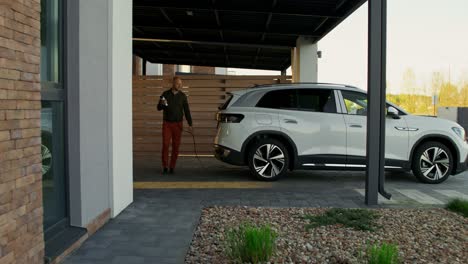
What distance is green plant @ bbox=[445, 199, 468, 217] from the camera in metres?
6.35

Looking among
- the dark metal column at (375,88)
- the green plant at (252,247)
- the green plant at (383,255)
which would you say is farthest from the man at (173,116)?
the green plant at (383,255)

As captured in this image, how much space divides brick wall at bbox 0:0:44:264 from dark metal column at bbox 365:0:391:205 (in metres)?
4.47

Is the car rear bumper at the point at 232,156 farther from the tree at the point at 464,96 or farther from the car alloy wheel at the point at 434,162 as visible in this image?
the tree at the point at 464,96

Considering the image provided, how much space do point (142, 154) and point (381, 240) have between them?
9747 millimetres

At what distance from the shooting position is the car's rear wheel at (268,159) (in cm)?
902

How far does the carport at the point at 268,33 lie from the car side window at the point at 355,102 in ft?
6.92

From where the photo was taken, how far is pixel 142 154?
13859mm

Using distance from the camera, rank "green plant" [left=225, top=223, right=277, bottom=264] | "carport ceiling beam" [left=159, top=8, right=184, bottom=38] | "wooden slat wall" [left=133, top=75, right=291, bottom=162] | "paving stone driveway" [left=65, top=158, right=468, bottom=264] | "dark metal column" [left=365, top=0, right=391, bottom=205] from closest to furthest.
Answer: "green plant" [left=225, top=223, right=277, bottom=264] → "paving stone driveway" [left=65, top=158, right=468, bottom=264] → "dark metal column" [left=365, top=0, right=391, bottom=205] → "carport ceiling beam" [left=159, top=8, right=184, bottom=38] → "wooden slat wall" [left=133, top=75, right=291, bottom=162]

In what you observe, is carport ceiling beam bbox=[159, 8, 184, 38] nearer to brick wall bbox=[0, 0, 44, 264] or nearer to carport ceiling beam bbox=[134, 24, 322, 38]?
carport ceiling beam bbox=[134, 24, 322, 38]

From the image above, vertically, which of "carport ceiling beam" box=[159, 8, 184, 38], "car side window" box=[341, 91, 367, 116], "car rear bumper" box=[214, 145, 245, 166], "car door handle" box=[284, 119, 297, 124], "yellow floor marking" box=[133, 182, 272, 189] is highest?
"carport ceiling beam" box=[159, 8, 184, 38]

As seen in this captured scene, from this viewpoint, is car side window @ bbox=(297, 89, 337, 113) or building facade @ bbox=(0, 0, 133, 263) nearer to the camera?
building facade @ bbox=(0, 0, 133, 263)

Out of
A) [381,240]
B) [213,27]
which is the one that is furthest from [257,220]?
[213,27]

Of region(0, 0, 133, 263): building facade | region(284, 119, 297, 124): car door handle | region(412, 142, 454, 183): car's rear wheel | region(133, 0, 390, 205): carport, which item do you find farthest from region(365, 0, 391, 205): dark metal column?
region(0, 0, 133, 263): building facade

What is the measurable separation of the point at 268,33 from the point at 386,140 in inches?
220
